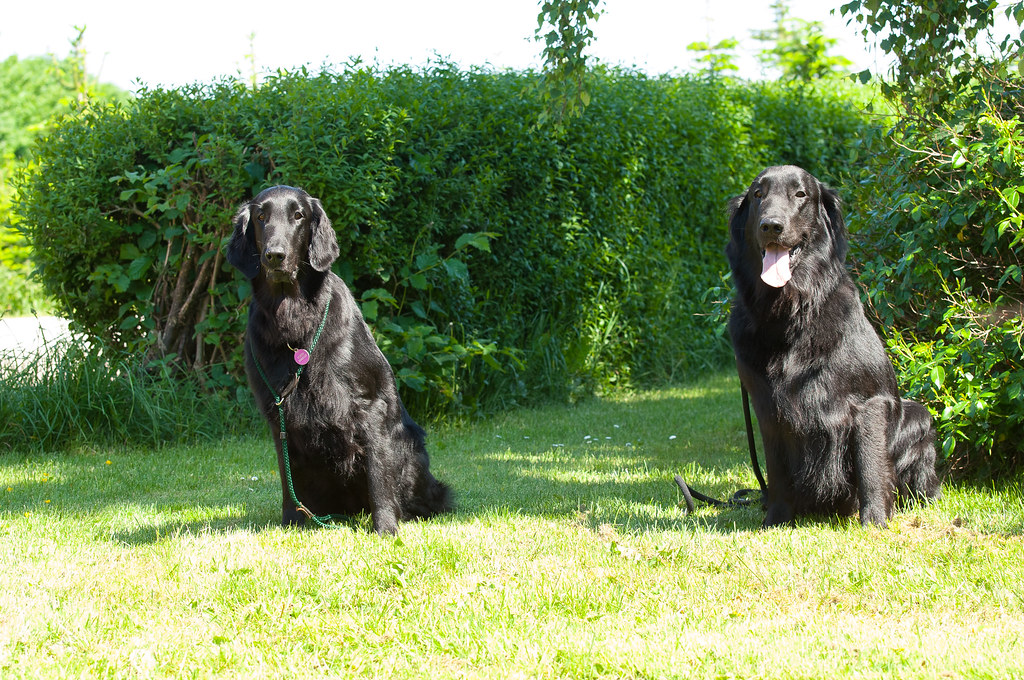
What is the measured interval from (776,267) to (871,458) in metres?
0.93

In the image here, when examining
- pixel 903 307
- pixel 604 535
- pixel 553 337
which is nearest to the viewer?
pixel 604 535

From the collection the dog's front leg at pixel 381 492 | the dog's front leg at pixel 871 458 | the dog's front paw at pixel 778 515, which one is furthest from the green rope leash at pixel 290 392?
the dog's front leg at pixel 871 458

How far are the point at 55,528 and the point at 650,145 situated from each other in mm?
7230

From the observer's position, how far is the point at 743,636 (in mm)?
3000

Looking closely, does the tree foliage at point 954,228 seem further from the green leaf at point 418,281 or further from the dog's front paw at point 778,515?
the green leaf at point 418,281

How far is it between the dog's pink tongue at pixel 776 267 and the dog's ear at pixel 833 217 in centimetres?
29

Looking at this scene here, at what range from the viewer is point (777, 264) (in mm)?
4051

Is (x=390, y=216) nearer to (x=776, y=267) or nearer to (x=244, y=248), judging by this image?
(x=244, y=248)

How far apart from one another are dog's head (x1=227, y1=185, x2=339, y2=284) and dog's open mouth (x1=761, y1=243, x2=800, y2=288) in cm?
195

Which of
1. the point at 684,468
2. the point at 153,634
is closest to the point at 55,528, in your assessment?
the point at 153,634

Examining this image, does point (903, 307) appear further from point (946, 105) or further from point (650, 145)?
point (650, 145)

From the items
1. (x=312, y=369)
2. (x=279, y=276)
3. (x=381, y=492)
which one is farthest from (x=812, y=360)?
(x=279, y=276)

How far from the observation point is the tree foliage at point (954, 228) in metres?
4.73

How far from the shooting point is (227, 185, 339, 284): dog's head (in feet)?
13.7
